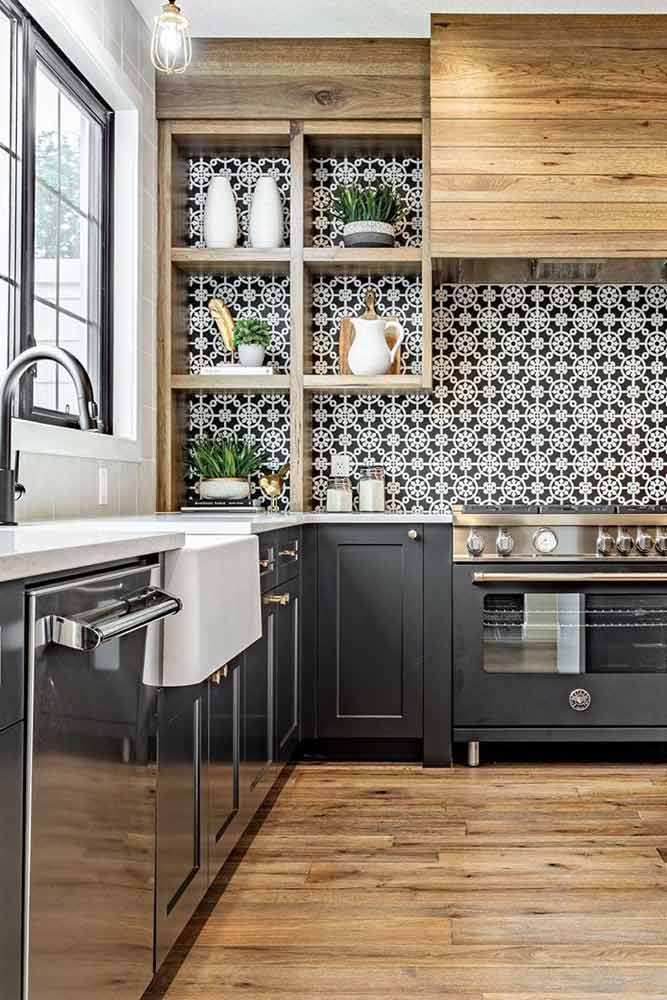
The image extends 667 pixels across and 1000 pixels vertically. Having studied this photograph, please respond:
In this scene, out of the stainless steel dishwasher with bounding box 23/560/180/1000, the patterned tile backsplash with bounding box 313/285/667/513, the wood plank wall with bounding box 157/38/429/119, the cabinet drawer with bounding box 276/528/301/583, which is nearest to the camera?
the stainless steel dishwasher with bounding box 23/560/180/1000

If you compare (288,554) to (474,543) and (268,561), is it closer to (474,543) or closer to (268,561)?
(268,561)

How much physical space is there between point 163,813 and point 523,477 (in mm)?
2604

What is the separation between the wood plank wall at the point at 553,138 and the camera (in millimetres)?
3600

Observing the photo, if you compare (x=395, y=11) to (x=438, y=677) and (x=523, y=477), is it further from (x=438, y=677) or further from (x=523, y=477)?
(x=438, y=677)

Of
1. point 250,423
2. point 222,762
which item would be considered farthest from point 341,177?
point 222,762

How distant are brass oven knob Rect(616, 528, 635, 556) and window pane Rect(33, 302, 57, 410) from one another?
1.86 m

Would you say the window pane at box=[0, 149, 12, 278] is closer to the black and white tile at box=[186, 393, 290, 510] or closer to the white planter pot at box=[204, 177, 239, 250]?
the white planter pot at box=[204, 177, 239, 250]

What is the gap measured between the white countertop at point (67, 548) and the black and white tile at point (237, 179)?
2554mm

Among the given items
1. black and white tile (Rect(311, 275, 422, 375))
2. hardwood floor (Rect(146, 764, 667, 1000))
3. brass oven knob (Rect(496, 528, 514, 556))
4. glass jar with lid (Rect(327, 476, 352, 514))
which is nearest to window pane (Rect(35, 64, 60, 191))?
black and white tile (Rect(311, 275, 422, 375))

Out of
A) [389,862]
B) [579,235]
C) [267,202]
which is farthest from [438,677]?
[267,202]

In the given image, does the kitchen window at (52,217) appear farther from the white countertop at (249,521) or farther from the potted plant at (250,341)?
the potted plant at (250,341)

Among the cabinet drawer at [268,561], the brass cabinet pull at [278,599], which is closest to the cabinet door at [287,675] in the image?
the brass cabinet pull at [278,599]

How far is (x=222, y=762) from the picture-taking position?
7.41ft

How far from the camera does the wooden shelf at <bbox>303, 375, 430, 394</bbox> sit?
3.78 meters
